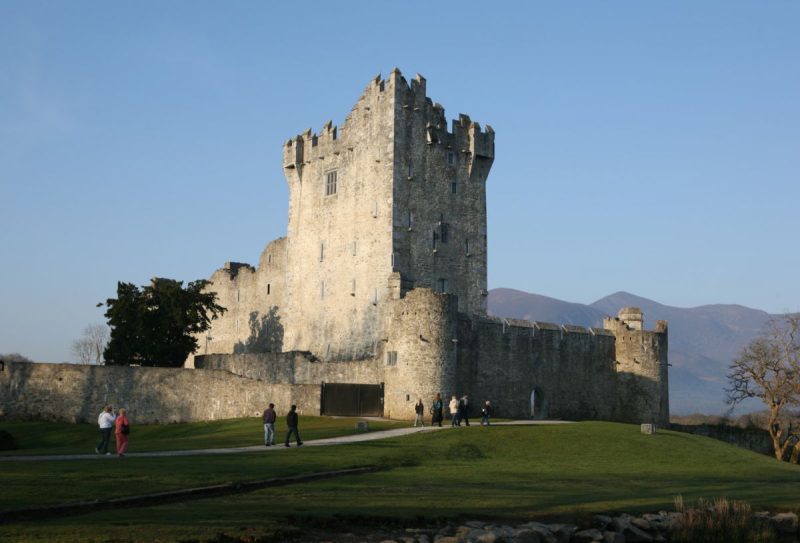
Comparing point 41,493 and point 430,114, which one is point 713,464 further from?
point 430,114

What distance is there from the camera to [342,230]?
207 ft

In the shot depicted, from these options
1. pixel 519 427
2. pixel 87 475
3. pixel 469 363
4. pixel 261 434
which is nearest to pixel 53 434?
pixel 261 434

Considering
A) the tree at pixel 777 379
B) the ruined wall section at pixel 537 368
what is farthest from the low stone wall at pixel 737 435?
the ruined wall section at pixel 537 368

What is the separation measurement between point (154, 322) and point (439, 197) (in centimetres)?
1904

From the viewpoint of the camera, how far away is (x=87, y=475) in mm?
26172

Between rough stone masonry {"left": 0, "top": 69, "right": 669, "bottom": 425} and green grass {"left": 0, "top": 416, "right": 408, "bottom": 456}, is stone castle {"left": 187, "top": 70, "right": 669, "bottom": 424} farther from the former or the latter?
green grass {"left": 0, "top": 416, "right": 408, "bottom": 456}

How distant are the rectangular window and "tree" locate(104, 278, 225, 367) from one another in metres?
10.1

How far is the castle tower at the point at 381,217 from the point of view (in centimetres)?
6056

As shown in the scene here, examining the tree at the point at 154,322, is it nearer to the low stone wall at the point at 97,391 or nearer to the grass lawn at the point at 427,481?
the low stone wall at the point at 97,391

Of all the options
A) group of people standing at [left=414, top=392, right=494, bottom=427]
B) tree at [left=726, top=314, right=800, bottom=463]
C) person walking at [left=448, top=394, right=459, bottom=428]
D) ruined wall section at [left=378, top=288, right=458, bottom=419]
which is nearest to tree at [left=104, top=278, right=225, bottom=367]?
ruined wall section at [left=378, top=288, right=458, bottom=419]

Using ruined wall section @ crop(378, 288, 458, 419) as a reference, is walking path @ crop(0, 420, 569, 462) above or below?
below

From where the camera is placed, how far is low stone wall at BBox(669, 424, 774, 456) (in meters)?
61.2

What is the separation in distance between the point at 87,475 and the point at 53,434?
93.2ft

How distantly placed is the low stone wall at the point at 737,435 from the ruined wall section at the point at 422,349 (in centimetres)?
1901
